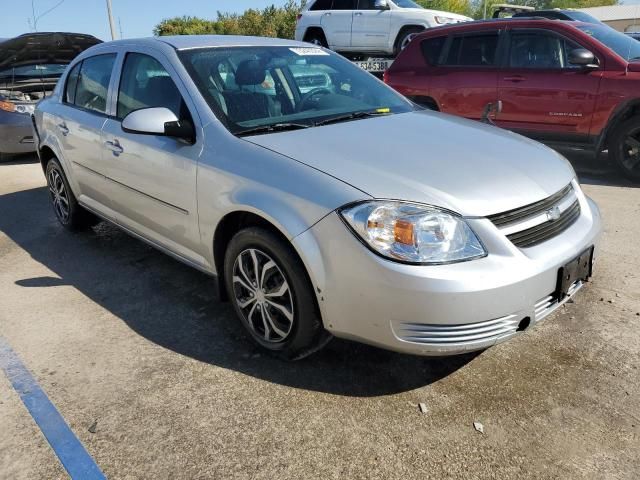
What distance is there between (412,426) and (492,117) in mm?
5213

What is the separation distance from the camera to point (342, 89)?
3.68m

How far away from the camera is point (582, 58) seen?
5973 mm

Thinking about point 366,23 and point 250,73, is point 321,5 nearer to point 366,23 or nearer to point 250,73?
point 366,23

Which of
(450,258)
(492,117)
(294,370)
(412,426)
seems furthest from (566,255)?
(492,117)

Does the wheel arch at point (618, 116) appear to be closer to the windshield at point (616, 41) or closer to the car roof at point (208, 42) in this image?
the windshield at point (616, 41)

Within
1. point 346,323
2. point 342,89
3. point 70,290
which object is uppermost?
point 342,89

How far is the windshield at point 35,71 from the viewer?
8109 millimetres

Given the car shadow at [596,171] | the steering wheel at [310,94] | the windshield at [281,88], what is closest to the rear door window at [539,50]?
the car shadow at [596,171]

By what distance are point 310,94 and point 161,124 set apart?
3.29ft

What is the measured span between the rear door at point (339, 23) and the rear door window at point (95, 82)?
8065 millimetres

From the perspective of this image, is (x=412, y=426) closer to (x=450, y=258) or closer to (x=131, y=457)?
(x=450, y=258)

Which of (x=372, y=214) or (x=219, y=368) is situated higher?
(x=372, y=214)

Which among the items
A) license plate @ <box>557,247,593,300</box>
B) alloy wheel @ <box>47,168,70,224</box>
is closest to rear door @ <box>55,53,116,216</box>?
alloy wheel @ <box>47,168,70,224</box>

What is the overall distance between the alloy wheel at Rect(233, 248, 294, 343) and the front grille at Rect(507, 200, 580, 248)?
3.50 ft
